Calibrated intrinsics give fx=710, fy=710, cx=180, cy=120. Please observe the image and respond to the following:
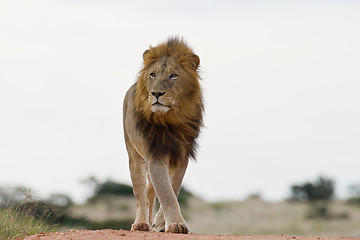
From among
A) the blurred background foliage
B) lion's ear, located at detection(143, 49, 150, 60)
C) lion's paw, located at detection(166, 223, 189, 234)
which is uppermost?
the blurred background foliage

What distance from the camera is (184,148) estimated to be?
705cm

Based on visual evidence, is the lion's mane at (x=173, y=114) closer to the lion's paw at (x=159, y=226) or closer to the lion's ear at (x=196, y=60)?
the lion's ear at (x=196, y=60)

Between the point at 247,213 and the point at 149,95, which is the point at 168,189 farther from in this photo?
the point at 247,213

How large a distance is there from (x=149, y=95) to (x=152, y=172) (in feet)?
2.41

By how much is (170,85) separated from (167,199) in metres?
1.06

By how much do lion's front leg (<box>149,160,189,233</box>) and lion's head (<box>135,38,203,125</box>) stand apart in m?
0.48

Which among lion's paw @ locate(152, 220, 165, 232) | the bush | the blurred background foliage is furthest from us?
the bush

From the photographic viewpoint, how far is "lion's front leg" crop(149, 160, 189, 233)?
6492mm

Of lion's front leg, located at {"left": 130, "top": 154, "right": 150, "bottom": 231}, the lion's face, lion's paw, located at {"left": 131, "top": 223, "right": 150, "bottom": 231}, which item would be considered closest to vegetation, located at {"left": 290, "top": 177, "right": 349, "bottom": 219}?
lion's front leg, located at {"left": 130, "top": 154, "right": 150, "bottom": 231}

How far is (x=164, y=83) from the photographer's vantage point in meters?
6.61

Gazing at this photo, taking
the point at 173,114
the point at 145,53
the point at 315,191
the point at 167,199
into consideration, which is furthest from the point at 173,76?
the point at 315,191

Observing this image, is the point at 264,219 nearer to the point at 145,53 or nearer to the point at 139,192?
the point at 139,192

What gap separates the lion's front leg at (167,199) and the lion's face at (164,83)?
22.9 inches

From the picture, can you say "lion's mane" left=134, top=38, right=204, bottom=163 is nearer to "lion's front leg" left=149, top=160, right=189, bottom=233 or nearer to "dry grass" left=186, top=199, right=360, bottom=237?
"lion's front leg" left=149, top=160, right=189, bottom=233
